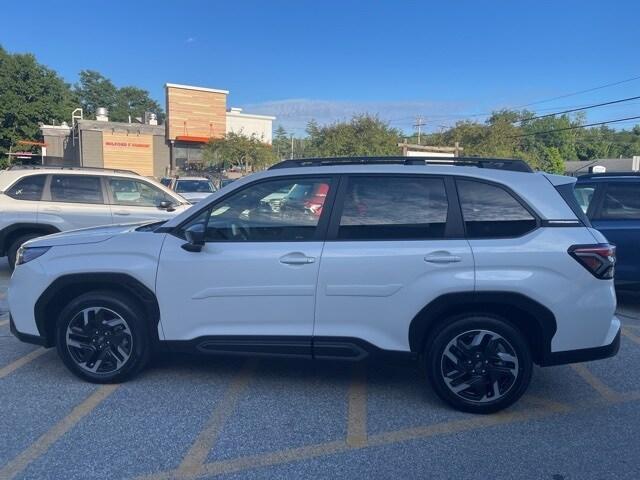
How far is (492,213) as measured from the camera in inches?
146

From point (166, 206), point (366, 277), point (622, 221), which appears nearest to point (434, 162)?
point (366, 277)

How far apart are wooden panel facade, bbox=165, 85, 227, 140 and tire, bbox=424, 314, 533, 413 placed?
36.9m

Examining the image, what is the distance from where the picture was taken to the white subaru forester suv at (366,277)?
11.8ft

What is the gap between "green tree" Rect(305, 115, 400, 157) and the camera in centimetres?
3475

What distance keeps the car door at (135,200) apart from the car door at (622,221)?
20.9ft

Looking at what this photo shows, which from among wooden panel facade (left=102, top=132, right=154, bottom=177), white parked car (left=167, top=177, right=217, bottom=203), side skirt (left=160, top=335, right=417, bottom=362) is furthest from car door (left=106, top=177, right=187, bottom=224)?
wooden panel facade (left=102, top=132, right=154, bottom=177)

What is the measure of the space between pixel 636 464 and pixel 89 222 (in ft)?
25.4

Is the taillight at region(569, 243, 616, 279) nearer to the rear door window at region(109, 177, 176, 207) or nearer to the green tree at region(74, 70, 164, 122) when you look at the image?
the rear door window at region(109, 177, 176, 207)

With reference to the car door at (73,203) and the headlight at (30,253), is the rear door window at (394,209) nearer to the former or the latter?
the headlight at (30,253)

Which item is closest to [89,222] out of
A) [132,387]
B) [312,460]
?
[132,387]

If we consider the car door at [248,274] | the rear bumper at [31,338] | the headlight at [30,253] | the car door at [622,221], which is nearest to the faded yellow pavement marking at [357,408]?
the car door at [248,274]

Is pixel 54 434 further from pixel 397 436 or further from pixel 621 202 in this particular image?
pixel 621 202

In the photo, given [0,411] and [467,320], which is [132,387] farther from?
[467,320]

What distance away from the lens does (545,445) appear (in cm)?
335
